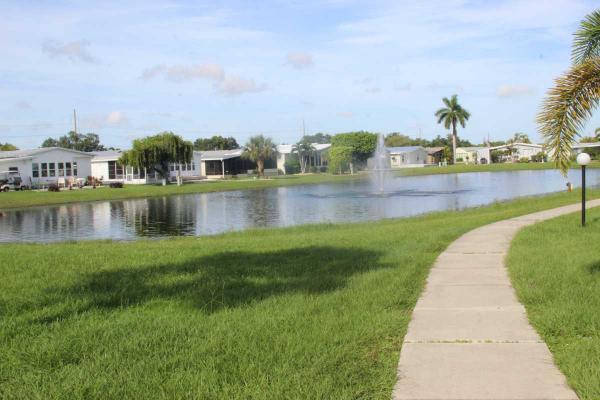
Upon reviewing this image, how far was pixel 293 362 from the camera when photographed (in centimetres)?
491

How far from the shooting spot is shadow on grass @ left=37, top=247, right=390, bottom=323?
23.7 ft

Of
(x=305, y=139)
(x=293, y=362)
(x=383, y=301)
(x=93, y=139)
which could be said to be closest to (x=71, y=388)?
(x=293, y=362)

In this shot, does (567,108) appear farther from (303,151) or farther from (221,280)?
(303,151)

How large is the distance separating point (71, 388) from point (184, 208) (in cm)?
3043

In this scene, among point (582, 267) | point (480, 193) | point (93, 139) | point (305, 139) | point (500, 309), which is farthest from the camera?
point (93, 139)

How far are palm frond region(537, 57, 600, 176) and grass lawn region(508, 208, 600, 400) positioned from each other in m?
1.44

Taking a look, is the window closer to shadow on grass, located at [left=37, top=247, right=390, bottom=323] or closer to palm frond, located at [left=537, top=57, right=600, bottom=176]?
shadow on grass, located at [left=37, top=247, right=390, bottom=323]

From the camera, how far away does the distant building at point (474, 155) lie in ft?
363

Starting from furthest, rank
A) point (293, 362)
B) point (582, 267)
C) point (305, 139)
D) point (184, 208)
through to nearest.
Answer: point (305, 139), point (184, 208), point (582, 267), point (293, 362)

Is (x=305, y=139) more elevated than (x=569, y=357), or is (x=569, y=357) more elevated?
(x=305, y=139)

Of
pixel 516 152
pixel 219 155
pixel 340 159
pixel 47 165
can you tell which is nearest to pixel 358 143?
pixel 340 159

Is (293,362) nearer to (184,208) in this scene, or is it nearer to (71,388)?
(71,388)

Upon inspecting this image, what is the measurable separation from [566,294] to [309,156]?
83.1m

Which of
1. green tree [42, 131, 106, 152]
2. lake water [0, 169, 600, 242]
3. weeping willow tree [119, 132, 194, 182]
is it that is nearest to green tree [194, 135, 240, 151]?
green tree [42, 131, 106, 152]
